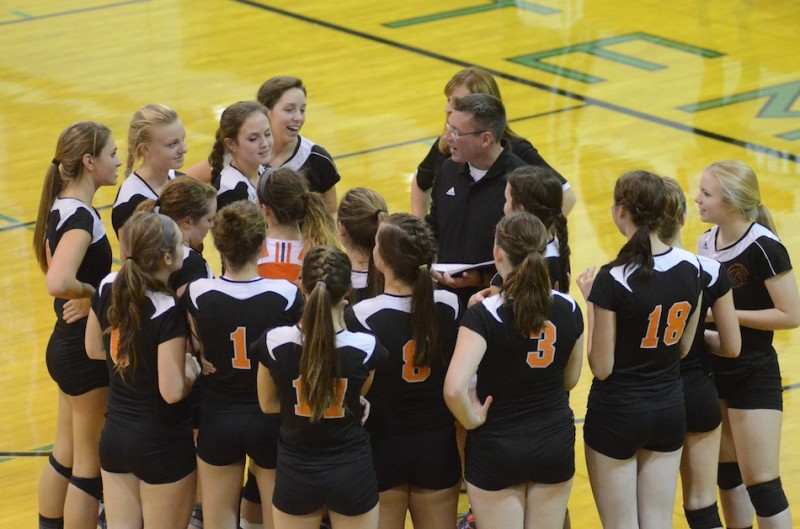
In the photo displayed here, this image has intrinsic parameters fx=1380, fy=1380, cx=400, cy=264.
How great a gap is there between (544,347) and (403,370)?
0.48 m

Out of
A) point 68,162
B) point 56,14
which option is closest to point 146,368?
point 68,162

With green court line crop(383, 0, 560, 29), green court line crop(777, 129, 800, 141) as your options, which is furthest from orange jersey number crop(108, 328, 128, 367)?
green court line crop(383, 0, 560, 29)

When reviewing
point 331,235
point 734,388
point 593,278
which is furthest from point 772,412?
point 331,235

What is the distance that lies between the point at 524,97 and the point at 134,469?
7.97 m

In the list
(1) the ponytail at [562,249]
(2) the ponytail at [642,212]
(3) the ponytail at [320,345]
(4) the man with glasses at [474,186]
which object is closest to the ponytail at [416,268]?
(3) the ponytail at [320,345]

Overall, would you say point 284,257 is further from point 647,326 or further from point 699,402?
point 699,402

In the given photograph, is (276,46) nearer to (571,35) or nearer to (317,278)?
(571,35)

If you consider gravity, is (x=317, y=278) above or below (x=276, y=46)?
above

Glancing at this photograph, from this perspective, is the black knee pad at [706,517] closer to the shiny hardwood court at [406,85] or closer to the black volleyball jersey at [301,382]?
the black volleyball jersey at [301,382]

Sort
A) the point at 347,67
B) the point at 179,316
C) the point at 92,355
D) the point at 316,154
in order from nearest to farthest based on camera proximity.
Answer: the point at 179,316 < the point at 92,355 < the point at 316,154 < the point at 347,67

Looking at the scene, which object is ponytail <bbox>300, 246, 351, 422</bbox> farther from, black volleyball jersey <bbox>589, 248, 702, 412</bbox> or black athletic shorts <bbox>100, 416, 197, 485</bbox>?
black volleyball jersey <bbox>589, 248, 702, 412</bbox>

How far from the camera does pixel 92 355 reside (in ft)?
16.5

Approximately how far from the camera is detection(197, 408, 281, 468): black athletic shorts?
4797 mm

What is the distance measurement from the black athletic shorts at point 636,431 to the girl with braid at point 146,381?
1446 mm
